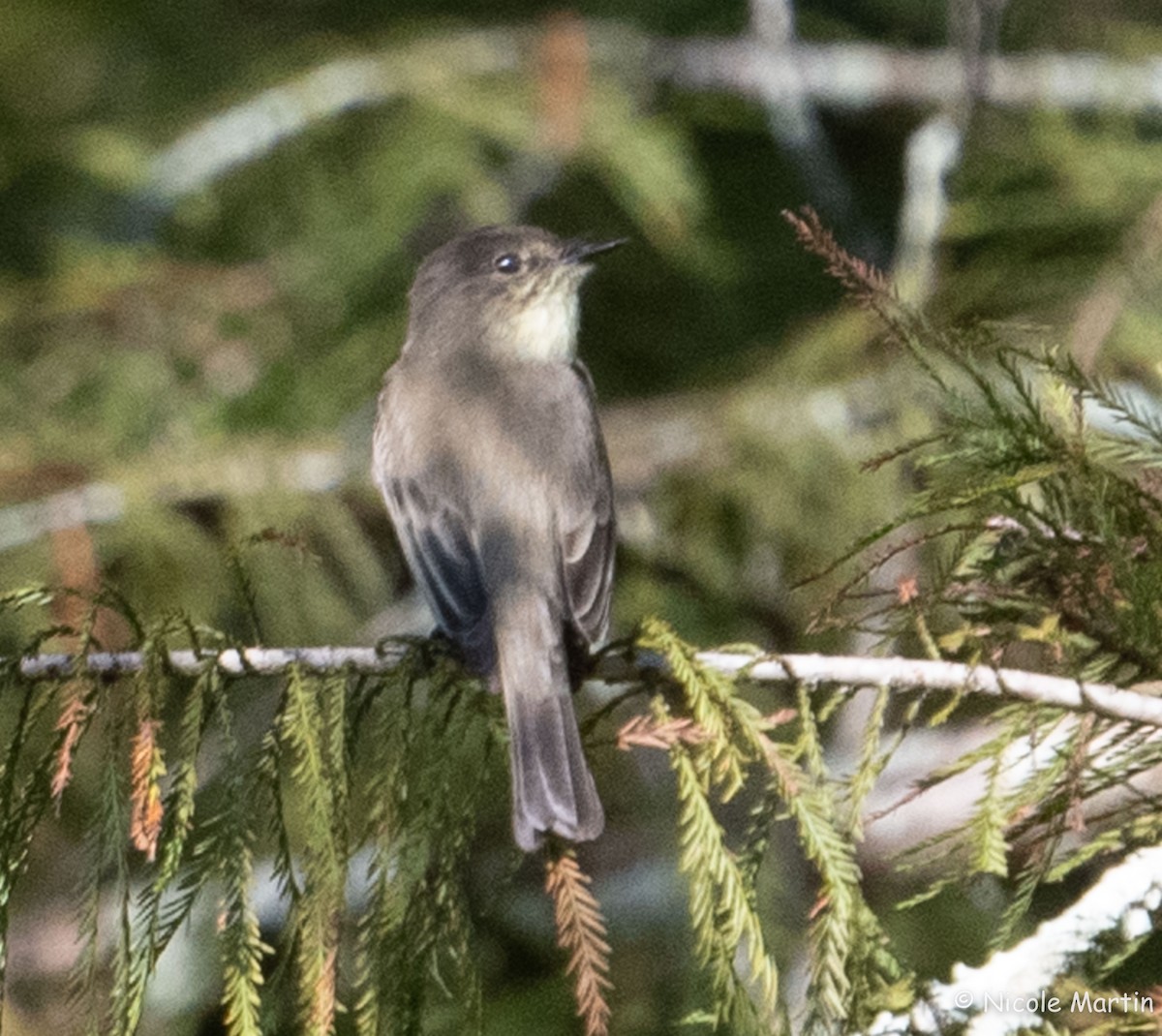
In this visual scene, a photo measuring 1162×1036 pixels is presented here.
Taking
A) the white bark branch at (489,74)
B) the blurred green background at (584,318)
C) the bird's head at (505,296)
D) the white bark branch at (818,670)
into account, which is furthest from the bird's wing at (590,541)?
the white bark branch at (489,74)

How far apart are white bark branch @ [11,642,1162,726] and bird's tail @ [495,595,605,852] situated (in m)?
0.38

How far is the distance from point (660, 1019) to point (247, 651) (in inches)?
120

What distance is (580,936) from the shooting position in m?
2.42

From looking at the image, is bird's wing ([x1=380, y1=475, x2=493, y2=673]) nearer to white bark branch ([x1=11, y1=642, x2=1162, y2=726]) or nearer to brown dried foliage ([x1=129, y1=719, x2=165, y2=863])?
white bark branch ([x1=11, y1=642, x2=1162, y2=726])

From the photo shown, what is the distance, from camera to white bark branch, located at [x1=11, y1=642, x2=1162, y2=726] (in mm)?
2451

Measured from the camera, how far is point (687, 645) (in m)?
2.77

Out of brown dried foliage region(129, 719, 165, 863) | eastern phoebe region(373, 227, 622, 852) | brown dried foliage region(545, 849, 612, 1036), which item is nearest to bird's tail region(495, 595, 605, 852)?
eastern phoebe region(373, 227, 622, 852)

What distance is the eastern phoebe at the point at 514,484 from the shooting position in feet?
11.1

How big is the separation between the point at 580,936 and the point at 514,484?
2035 mm

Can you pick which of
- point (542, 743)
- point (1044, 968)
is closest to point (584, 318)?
point (542, 743)

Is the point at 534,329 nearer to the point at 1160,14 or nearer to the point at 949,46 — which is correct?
the point at 949,46

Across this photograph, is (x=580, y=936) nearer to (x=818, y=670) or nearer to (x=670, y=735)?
(x=670, y=735)

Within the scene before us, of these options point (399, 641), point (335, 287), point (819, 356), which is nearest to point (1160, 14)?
point (819, 356)

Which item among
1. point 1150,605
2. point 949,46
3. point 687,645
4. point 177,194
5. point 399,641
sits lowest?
point 1150,605
